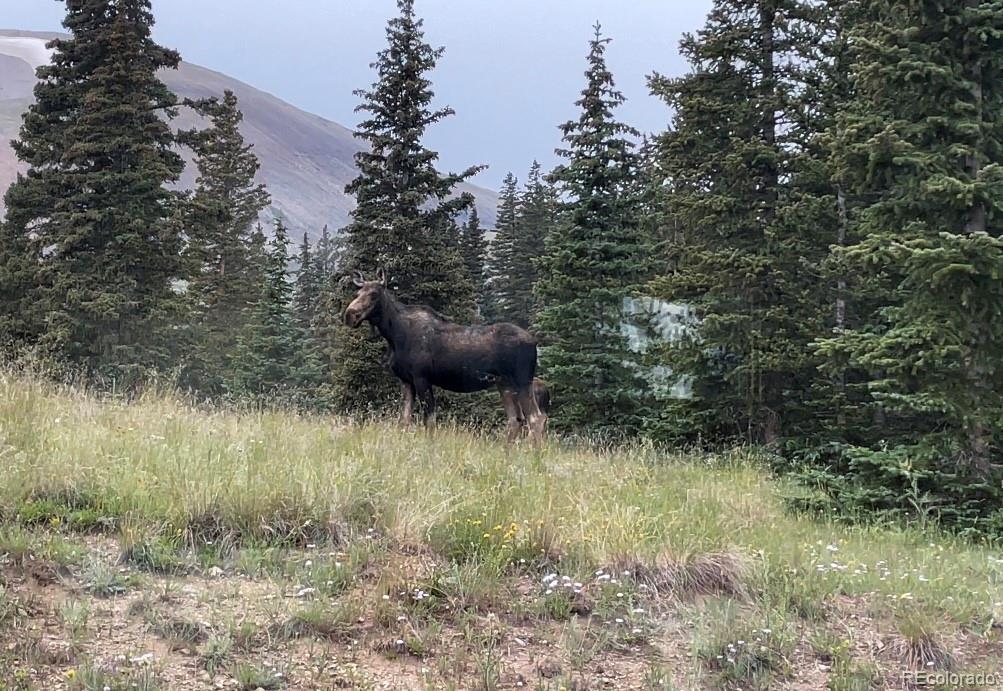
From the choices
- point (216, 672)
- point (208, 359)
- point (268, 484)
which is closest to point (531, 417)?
point (268, 484)

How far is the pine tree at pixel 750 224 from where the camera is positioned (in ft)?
45.5

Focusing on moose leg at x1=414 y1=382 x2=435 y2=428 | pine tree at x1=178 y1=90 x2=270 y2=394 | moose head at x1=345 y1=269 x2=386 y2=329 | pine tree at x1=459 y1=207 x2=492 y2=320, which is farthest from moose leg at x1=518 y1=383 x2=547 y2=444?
pine tree at x1=459 y1=207 x2=492 y2=320

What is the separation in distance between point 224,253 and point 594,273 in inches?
1046

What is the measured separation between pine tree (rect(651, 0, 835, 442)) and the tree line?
0.05 meters

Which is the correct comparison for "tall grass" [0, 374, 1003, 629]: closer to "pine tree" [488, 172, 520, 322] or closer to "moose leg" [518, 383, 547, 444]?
"moose leg" [518, 383, 547, 444]

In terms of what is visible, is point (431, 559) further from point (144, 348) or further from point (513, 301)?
point (513, 301)

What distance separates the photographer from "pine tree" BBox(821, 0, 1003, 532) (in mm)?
8641

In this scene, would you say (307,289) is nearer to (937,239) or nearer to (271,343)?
(271,343)

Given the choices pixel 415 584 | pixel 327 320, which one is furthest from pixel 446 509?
pixel 327 320

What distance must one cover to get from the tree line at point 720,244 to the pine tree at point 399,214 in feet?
0.24

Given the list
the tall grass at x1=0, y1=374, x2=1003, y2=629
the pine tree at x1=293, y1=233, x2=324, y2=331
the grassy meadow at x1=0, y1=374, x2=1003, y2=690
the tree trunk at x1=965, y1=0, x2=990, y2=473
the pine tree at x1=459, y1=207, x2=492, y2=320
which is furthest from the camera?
the pine tree at x1=293, y1=233, x2=324, y2=331

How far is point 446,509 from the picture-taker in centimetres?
568

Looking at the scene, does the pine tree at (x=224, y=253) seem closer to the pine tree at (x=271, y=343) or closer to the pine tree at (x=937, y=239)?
the pine tree at (x=271, y=343)

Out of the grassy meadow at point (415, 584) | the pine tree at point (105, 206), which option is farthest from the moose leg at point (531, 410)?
the pine tree at point (105, 206)
